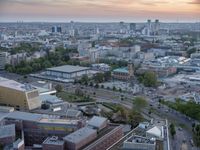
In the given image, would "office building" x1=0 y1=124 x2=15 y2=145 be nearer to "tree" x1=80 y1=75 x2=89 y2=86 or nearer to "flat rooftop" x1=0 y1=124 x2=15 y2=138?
"flat rooftop" x1=0 y1=124 x2=15 y2=138

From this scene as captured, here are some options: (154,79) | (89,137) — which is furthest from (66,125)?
(154,79)

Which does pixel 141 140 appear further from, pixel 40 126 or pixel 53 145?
pixel 40 126

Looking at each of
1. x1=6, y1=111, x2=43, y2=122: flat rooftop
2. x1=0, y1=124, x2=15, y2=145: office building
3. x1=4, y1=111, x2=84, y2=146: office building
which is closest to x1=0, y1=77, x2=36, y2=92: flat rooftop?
x1=6, y1=111, x2=43, y2=122: flat rooftop

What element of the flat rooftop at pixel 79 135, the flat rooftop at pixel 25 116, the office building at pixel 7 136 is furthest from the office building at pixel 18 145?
the flat rooftop at pixel 25 116

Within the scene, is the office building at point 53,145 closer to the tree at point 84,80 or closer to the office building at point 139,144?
the office building at point 139,144

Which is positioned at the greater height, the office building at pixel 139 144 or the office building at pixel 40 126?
the office building at pixel 139 144

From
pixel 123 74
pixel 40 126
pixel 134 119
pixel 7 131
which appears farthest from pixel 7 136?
pixel 123 74
